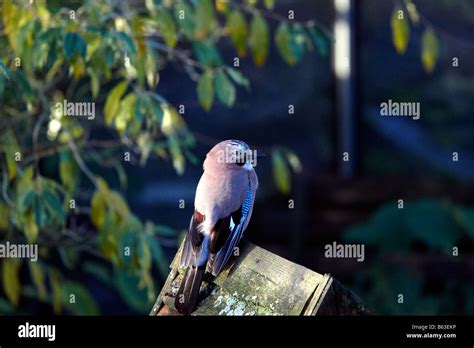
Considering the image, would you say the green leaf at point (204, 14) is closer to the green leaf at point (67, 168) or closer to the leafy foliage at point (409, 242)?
the green leaf at point (67, 168)

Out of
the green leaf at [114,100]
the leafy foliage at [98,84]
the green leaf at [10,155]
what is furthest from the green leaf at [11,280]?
the green leaf at [114,100]

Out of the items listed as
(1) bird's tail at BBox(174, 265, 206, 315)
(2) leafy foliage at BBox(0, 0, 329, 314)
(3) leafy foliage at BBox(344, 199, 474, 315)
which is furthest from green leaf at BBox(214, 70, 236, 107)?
(3) leafy foliage at BBox(344, 199, 474, 315)

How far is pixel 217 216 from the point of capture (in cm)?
319

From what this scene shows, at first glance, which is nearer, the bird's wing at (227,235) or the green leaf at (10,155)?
the bird's wing at (227,235)

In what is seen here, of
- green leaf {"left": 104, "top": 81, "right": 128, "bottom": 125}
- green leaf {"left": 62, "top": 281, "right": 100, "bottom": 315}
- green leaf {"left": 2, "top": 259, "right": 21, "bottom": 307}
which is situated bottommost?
green leaf {"left": 62, "top": 281, "right": 100, "bottom": 315}

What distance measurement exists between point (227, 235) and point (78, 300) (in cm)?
156

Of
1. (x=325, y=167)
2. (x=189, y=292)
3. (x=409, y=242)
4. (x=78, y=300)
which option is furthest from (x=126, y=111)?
(x=325, y=167)

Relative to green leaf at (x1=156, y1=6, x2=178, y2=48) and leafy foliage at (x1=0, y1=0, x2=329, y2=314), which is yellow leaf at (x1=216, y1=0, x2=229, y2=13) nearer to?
leafy foliage at (x1=0, y1=0, x2=329, y2=314)

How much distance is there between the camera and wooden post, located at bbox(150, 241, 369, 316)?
247cm

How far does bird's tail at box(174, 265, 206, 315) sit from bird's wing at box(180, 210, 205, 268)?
0.07 meters

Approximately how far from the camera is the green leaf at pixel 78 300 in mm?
4293

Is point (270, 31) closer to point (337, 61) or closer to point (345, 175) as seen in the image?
point (337, 61)

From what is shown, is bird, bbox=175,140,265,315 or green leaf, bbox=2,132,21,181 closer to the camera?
bird, bbox=175,140,265,315

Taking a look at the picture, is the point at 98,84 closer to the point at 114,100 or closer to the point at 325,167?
the point at 114,100
